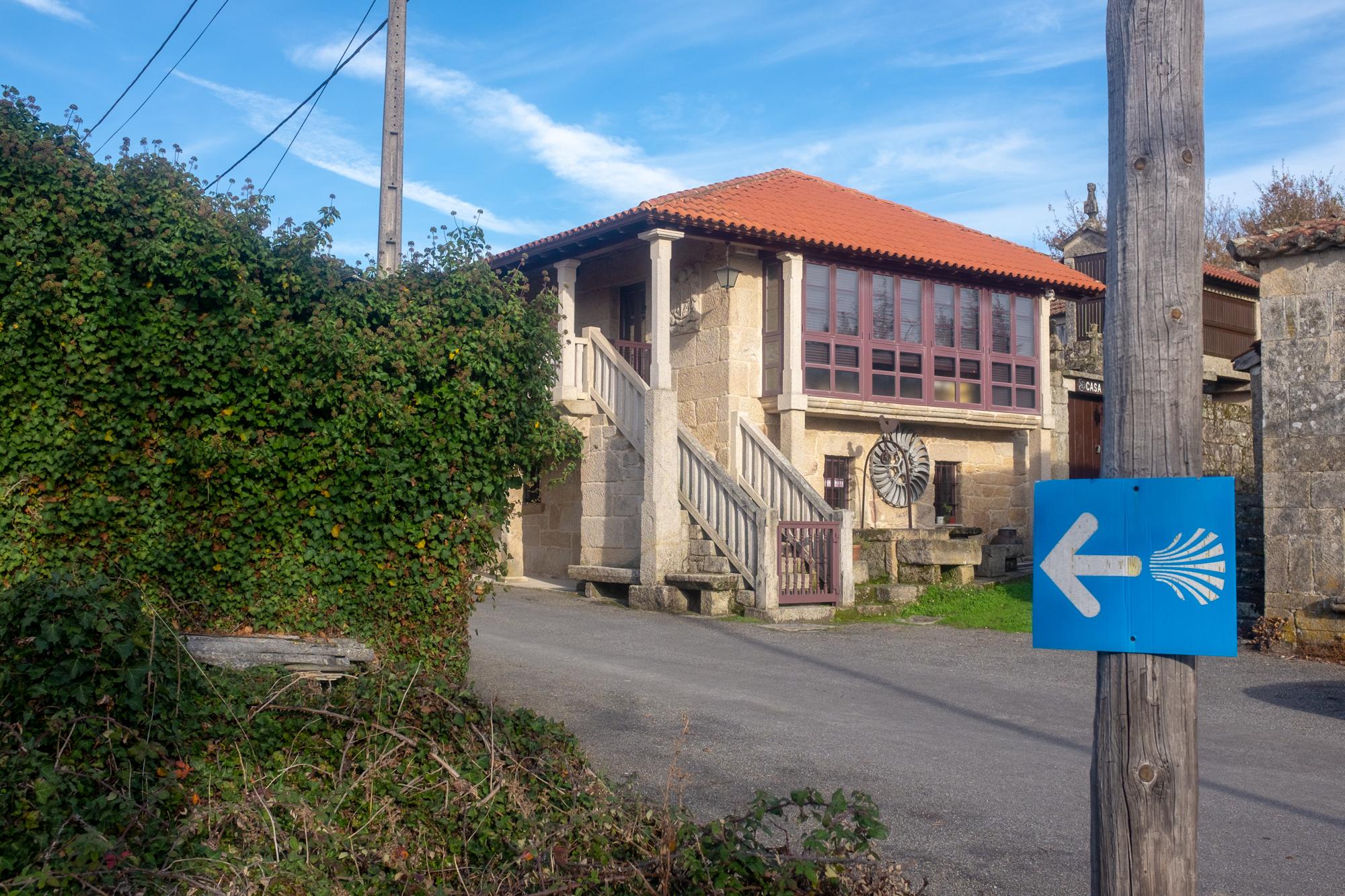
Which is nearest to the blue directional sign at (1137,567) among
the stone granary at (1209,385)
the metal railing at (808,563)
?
the metal railing at (808,563)

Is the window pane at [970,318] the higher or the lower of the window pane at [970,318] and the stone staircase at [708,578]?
the higher

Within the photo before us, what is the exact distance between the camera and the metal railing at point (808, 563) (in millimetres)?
14758

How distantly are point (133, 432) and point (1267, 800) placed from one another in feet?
21.7

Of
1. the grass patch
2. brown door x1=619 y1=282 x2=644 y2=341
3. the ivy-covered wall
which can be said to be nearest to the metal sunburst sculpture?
the grass patch

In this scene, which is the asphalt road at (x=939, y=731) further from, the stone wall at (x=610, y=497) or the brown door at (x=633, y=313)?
the brown door at (x=633, y=313)

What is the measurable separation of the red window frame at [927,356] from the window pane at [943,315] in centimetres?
3

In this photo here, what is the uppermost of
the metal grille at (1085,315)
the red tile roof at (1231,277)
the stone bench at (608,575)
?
the red tile roof at (1231,277)

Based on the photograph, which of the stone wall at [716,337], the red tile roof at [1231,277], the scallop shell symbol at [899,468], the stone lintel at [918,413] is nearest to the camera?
the stone wall at [716,337]

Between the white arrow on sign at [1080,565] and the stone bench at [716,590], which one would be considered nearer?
the white arrow on sign at [1080,565]

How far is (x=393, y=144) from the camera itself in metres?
10.8

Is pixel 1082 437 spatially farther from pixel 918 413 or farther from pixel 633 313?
pixel 633 313

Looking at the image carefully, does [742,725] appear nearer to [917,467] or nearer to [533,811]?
[533,811]

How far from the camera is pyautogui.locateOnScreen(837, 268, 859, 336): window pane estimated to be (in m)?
18.6

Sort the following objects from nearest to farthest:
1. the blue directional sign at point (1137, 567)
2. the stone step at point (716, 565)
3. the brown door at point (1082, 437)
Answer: the blue directional sign at point (1137, 567) < the stone step at point (716, 565) < the brown door at point (1082, 437)
